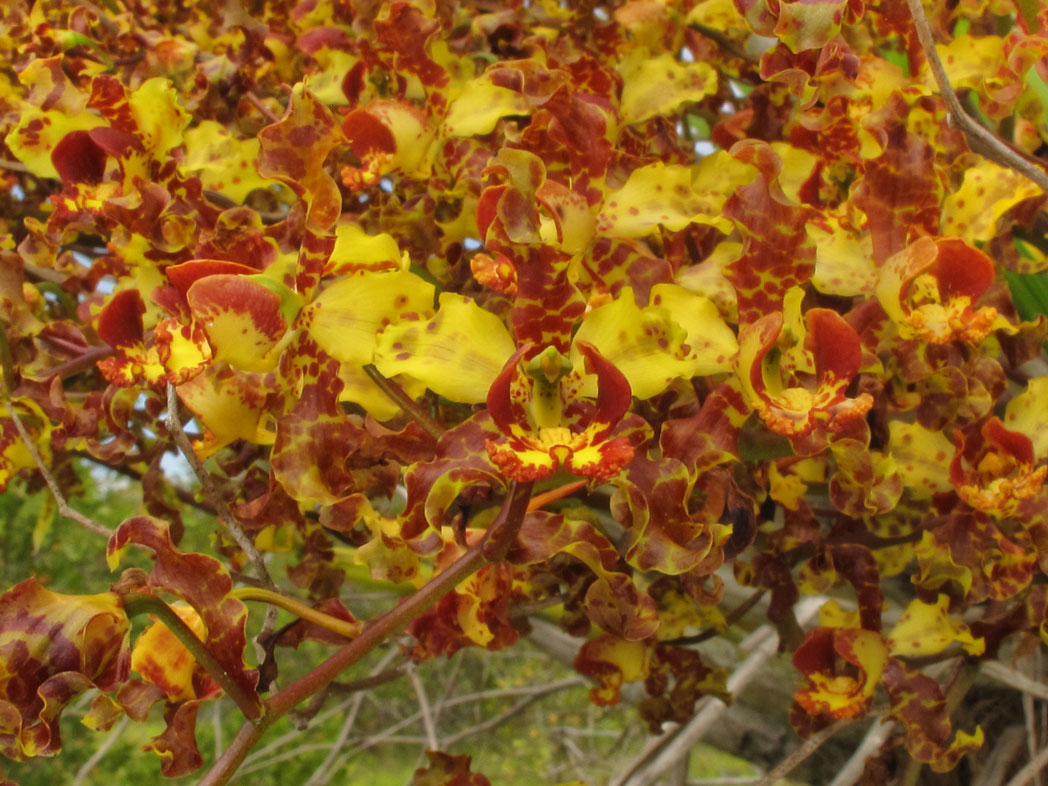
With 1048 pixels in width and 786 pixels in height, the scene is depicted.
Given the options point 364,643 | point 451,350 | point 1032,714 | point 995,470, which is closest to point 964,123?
point 995,470

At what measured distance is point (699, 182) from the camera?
0.64 meters

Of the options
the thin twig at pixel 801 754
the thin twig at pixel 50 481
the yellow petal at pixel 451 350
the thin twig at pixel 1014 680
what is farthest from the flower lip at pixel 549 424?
the thin twig at pixel 1014 680

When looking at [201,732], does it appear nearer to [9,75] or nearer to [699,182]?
[9,75]

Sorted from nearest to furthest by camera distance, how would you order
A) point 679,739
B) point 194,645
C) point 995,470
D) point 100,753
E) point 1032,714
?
point 194,645 → point 995,470 → point 1032,714 → point 679,739 → point 100,753

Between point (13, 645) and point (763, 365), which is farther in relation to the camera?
point (763, 365)

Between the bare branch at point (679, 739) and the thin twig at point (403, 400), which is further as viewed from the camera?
the bare branch at point (679, 739)

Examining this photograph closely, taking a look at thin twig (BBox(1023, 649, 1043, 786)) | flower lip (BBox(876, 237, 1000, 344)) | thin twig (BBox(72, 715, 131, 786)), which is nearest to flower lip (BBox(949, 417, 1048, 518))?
flower lip (BBox(876, 237, 1000, 344))

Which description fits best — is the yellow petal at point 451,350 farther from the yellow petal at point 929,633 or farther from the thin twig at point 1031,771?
the thin twig at point 1031,771

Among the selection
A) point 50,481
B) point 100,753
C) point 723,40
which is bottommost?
point 100,753

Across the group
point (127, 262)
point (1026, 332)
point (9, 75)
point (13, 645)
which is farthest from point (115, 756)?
point (1026, 332)

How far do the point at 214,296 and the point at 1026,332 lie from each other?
555 millimetres

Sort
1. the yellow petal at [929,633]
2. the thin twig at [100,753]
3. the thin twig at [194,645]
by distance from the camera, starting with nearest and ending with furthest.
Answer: the thin twig at [194,645] → the yellow petal at [929,633] → the thin twig at [100,753]

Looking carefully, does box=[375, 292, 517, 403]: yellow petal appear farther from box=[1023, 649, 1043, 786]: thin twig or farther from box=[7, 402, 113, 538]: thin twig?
box=[1023, 649, 1043, 786]: thin twig

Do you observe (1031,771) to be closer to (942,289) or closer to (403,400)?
(942,289)
